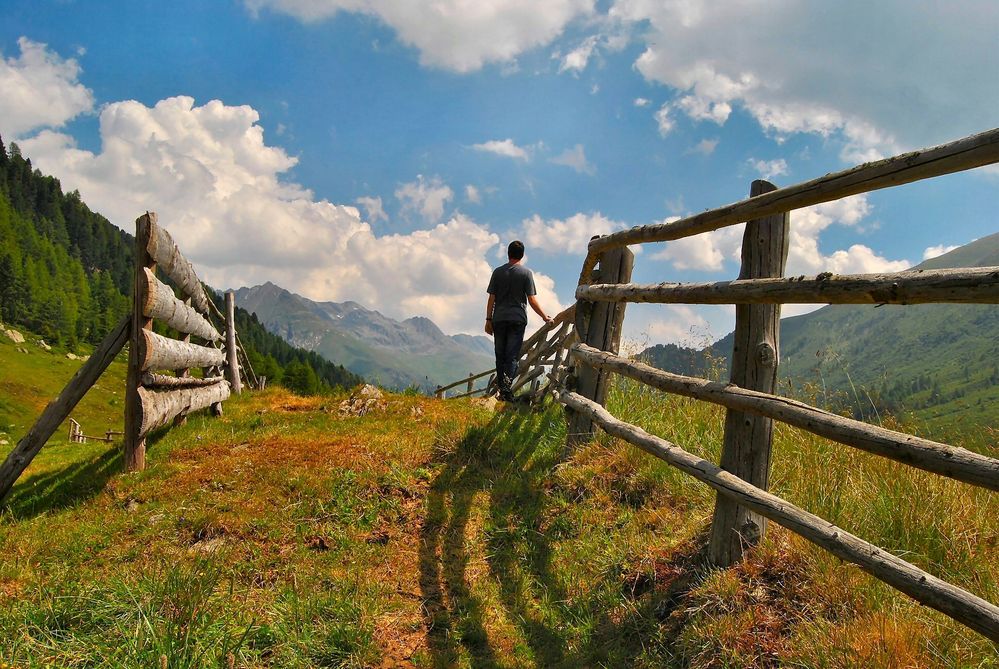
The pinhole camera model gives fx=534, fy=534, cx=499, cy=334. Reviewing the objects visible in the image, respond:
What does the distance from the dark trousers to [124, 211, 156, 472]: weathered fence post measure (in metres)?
5.29

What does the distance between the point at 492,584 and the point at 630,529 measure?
1.27 metres

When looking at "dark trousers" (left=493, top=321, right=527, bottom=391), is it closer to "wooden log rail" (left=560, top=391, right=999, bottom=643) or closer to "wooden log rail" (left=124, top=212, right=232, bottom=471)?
"wooden log rail" (left=124, top=212, right=232, bottom=471)

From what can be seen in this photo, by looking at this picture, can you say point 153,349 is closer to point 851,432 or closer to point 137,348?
point 137,348

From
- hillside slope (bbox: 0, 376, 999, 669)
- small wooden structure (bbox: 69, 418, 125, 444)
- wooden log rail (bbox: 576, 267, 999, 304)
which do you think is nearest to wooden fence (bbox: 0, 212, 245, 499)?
hillside slope (bbox: 0, 376, 999, 669)

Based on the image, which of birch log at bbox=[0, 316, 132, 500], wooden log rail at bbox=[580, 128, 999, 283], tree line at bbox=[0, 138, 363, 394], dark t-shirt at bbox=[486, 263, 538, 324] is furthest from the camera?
tree line at bbox=[0, 138, 363, 394]

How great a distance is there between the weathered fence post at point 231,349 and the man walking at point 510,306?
8084 mm

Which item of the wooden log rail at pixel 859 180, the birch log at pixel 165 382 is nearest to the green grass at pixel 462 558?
the birch log at pixel 165 382

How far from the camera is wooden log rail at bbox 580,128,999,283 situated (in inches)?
95.7

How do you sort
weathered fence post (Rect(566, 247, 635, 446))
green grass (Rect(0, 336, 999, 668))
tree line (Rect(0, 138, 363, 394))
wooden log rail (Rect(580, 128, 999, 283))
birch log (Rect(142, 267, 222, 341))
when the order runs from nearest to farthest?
wooden log rail (Rect(580, 128, 999, 283)) < green grass (Rect(0, 336, 999, 668)) < birch log (Rect(142, 267, 222, 341)) < weathered fence post (Rect(566, 247, 635, 446)) < tree line (Rect(0, 138, 363, 394))

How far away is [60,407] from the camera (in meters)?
6.01

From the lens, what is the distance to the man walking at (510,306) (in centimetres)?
931

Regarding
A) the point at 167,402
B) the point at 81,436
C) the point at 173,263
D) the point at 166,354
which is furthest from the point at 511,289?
the point at 81,436

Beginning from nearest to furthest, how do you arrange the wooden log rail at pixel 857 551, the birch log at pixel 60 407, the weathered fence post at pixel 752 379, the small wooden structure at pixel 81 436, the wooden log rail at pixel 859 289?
the wooden log rail at pixel 857 551 < the wooden log rail at pixel 859 289 < the weathered fence post at pixel 752 379 < the birch log at pixel 60 407 < the small wooden structure at pixel 81 436

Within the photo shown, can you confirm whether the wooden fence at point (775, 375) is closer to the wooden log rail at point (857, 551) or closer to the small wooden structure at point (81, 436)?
the wooden log rail at point (857, 551)
